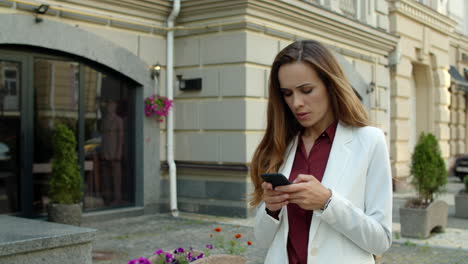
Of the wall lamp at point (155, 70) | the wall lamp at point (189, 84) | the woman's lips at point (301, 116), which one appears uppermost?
the wall lamp at point (155, 70)

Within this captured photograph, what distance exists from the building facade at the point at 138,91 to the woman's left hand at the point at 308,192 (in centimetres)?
716

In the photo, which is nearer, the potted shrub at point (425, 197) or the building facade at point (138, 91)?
the potted shrub at point (425, 197)

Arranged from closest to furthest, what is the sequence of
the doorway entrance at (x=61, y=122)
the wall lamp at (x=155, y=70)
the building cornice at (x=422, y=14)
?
the doorway entrance at (x=61, y=122) → the wall lamp at (x=155, y=70) → the building cornice at (x=422, y=14)

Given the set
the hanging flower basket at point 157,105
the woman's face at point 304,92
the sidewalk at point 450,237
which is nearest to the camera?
the woman's face at point 304,92

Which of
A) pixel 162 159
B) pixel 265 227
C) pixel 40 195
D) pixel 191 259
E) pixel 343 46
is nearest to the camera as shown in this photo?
pixel 265 227

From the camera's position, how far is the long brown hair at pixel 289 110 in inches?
83.2

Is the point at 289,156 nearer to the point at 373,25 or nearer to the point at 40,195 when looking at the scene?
the point at 40,195

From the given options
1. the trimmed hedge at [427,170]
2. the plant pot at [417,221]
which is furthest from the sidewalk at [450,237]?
the trimmed hedge at [427,170]

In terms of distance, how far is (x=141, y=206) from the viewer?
1019 centimetres

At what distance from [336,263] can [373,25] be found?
507 inches

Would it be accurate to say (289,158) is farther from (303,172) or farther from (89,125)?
(89,125)

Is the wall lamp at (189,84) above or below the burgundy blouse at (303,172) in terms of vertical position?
above

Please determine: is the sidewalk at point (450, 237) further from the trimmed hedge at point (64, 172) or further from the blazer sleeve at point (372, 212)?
the blazer sleeve at point (372, 212)

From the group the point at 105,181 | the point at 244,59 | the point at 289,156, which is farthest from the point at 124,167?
the point at 289,156
